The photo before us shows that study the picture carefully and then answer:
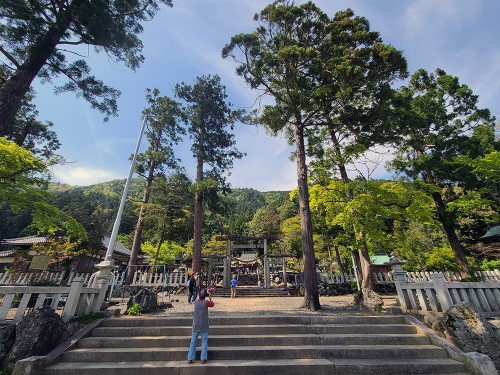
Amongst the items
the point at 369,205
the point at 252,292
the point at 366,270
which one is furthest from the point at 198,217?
the point at 369,205

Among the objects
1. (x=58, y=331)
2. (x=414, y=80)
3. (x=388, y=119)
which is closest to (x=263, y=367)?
(x=58, y=331)

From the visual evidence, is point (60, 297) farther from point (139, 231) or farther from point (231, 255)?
point (231, 255)

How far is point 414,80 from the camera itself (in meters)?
17.5

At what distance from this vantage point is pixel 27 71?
7605 millimetres

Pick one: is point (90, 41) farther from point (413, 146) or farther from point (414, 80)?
point (414, 80)

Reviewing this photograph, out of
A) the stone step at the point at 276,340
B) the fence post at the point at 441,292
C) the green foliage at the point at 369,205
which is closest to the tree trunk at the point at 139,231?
the stone step at the point at 276,340

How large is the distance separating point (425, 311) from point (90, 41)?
14.0 metres

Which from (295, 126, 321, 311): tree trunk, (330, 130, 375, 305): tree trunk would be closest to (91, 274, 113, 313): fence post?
(295, 126, 321, 311): tree trunk

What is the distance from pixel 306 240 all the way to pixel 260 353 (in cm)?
504

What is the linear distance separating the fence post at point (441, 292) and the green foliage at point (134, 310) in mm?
8260

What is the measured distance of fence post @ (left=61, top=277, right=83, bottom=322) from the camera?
18.5ft

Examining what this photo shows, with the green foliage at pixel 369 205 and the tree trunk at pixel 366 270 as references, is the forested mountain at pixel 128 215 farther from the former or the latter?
the tree trunk at pixel 366 270

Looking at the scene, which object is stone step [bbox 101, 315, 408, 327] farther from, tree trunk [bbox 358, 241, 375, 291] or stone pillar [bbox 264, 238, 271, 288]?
stone pillar [bbox 264, 238, 271, 288]

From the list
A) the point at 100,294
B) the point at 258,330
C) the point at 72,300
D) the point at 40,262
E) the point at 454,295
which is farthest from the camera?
the point at 40,262
